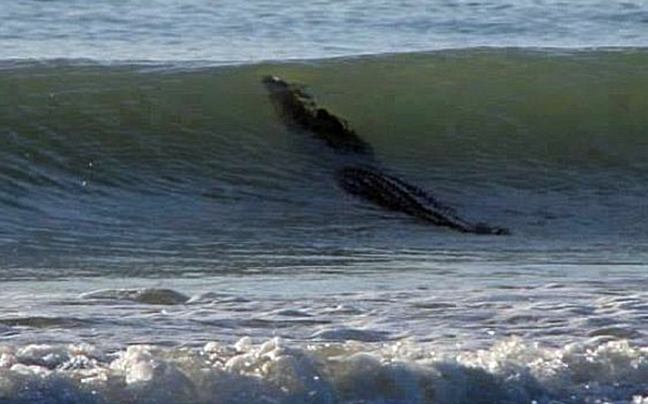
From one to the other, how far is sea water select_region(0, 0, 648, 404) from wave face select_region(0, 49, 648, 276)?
2 cm

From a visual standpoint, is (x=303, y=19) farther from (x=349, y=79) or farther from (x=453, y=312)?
(x=453, y=312)

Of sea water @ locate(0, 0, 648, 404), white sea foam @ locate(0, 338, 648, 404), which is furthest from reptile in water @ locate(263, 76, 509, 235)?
white sea foam @ locate(0, 338, 648, 404)

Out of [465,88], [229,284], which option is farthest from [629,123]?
[229,284]

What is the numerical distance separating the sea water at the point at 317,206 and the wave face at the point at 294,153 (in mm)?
24

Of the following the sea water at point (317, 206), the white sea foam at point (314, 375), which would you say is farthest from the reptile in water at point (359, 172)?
the white sea foam at point (314, 375)

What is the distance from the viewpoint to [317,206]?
1023 centimetres

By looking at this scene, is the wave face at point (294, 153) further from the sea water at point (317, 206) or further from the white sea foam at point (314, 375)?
the white sea foam at point (314, 375)

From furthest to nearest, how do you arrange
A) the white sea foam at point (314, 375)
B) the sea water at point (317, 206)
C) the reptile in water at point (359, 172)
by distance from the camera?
the reptile in water at point (359, 172) < the sea water at point (317, 206) < the white sea foam at point (314, 375)

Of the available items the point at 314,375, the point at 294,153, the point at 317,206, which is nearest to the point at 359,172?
the point at 294,153

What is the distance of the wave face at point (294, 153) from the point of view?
30.8 ft

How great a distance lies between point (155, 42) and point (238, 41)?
603mm

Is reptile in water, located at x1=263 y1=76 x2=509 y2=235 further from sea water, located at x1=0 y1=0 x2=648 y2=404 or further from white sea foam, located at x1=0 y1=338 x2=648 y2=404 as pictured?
white sea foam, located at x1=0 y1=338 x2=648 y2=404

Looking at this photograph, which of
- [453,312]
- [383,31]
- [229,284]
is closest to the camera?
[453,312]

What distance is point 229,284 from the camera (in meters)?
7.56
